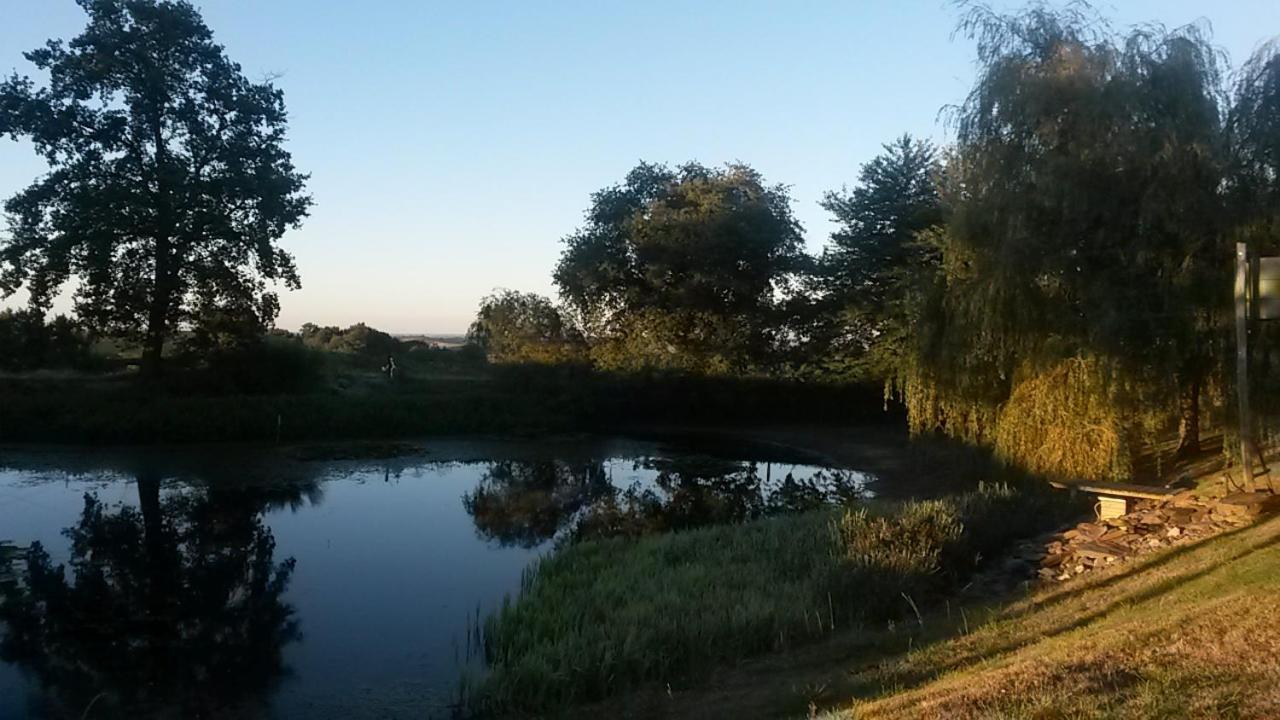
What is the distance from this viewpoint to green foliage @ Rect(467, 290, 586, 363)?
→ 3344cm

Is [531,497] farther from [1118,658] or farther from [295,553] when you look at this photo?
[1118,658]

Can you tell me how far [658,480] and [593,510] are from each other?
3.77 metres

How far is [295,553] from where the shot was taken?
45.6ft

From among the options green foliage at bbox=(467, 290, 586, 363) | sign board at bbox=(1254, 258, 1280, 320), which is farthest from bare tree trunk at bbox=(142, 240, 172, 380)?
sign board at bbox=(1254, 258, 1280, 320)

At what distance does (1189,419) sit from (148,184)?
80.3 feet

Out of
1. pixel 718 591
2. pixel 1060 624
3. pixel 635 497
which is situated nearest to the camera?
pixel 1060 624

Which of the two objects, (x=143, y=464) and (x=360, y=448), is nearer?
(x=143, y=464)

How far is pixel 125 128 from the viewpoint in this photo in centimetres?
2666

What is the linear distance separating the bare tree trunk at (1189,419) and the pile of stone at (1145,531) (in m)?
3.85

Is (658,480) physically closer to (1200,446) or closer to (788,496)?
(788,496)

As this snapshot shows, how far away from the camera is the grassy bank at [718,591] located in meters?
8.15

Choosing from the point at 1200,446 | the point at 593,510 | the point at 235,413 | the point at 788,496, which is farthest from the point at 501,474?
the point at 1200,446

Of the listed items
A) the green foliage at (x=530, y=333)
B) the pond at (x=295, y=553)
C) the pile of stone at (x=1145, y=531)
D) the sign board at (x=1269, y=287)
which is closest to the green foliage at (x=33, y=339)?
the pond at (x=295, y=553)

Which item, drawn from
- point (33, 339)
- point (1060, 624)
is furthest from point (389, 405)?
point (1060, 624)
